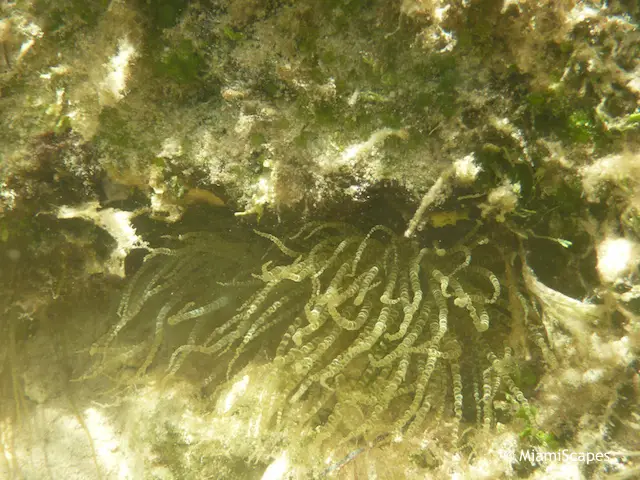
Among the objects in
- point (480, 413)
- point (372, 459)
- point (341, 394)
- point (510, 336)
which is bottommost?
point (372, 459)

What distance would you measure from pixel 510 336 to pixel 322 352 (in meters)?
1.03

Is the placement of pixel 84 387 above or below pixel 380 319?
below

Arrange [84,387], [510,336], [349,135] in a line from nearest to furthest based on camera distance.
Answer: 1. [349,135]
2. [510,336]
3. [84,387]

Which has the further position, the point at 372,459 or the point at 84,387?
the point at 84,387

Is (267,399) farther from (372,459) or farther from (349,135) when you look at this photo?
(349,135)

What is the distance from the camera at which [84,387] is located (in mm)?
2748

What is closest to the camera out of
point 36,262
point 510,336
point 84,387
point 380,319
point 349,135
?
point 349,135

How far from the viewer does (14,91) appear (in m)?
1.94

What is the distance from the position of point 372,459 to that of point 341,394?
1.37 ft

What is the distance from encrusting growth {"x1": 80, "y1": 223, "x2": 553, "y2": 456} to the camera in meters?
2.03

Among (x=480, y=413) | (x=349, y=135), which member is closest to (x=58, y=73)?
(x=349, y=135)

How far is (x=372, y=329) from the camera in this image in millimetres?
2121

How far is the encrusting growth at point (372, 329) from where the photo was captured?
6.67 ft

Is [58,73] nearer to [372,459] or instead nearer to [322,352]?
[322,352]
